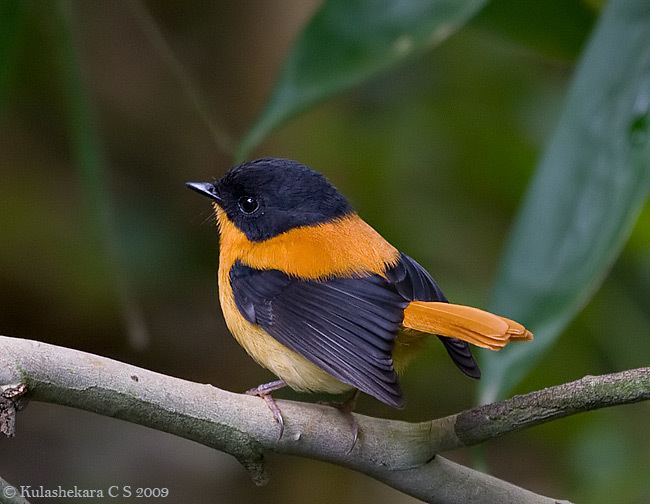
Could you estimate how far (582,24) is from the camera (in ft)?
10.0

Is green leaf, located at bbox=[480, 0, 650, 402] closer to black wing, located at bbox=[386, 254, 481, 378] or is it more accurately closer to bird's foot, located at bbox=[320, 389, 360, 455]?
black wing, located at bbox=[386, 254, 481, 378]

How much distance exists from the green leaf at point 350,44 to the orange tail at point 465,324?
0.69 meters

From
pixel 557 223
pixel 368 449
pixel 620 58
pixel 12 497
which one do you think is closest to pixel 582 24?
pixel 620 58

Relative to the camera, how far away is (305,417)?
6.23 feet

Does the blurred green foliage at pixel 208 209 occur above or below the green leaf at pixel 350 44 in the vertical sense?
below

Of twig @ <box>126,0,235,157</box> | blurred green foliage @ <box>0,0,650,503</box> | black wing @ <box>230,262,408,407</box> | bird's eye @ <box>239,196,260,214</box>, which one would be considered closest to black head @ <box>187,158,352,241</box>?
bird's eye @ <box>239,196,260,214</box>

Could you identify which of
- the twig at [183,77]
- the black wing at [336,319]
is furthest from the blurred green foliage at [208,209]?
the black wing at [336,319]

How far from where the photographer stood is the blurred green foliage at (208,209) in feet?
12.7

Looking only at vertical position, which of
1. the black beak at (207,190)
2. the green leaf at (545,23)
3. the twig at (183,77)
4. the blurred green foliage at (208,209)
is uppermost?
the green leaf at (545,23)

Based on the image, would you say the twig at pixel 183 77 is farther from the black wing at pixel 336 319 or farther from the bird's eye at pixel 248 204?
the black wing at pixel 336 319

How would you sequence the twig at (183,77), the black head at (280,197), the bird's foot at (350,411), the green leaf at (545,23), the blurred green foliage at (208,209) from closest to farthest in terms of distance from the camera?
the bird's foot at (350,411), the black head at (280,197), the twig at (183,77), the green leaf at (545,23), the blurred green foliage at (208,209)

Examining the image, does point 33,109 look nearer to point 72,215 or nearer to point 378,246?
point 72,215

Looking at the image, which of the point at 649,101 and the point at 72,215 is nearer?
the point at 649,101

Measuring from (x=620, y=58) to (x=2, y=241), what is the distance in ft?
9.61
